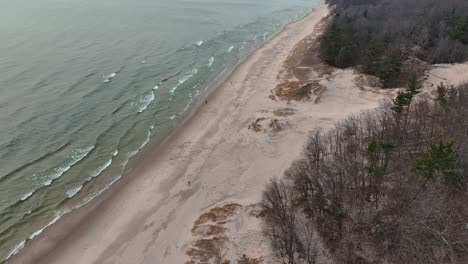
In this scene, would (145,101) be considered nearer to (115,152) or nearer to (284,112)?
(115,152)

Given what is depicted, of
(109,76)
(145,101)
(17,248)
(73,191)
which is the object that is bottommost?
(17,248)

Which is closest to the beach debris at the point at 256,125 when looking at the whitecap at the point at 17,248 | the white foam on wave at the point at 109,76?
the whitecap at the point at 17,248

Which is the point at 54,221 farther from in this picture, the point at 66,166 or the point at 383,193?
the point at 383,193

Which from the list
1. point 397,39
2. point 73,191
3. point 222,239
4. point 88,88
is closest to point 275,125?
point 222,239

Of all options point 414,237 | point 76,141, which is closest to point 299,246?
point 414,237

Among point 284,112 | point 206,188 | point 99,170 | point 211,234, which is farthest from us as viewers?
point 284,112

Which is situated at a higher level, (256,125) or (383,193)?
(383,193)

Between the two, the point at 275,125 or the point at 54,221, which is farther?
the point at 275,125

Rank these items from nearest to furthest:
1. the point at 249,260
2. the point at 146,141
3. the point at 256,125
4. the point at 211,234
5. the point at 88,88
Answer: the point at 249,260, the point at 211,234, the point at 146,141, the point at 256,125, the point at 88,88
